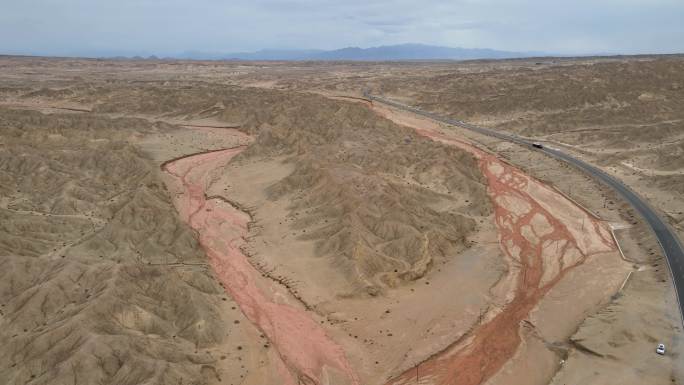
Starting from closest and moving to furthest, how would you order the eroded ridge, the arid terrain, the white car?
the arid terrain, the white car, the eroded ridge

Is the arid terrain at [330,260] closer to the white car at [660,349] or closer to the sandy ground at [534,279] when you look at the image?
the sandy ground at [534,279]

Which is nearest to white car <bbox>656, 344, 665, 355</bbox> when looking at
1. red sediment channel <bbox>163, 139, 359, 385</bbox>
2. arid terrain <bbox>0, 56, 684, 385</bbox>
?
arid terrain <bbox>0, 56, 684, 385</bbox>

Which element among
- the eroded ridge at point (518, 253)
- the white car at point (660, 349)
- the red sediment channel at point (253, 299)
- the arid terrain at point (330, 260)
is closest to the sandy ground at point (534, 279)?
the eroded ridge at point (518, 253)

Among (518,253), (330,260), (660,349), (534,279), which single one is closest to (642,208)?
(518,253)

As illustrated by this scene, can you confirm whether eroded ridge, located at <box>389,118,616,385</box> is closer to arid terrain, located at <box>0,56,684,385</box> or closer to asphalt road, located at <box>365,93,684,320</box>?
arid terrain, located at <box>0,56,684,385</box>

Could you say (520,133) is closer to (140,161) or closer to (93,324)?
(140,161)
